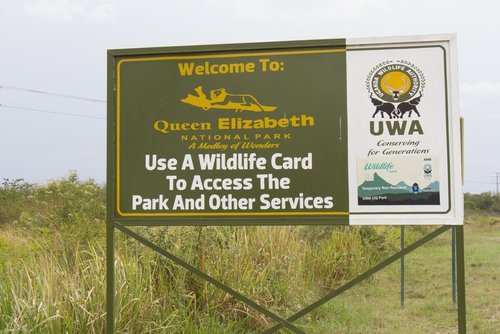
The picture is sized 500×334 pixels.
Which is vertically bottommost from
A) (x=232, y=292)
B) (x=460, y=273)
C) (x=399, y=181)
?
(x=232, y=292)

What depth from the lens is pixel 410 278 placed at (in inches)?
447

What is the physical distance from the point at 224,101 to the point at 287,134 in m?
0.64

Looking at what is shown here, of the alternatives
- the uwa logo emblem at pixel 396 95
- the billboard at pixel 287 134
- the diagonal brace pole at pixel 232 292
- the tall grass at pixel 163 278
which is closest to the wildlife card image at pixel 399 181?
the billboard at pixel 287 134

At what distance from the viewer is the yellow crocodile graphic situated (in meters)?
5.03

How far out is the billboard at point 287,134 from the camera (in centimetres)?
482

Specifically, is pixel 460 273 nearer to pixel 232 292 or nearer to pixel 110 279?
pixel 232 292

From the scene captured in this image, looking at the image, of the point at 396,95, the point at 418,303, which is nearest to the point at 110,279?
the point at 396,95

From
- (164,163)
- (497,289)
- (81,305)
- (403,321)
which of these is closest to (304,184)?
(164,163)

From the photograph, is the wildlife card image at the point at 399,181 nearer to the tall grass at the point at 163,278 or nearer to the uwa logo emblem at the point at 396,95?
the uwa logo emblem at the point at 396,95

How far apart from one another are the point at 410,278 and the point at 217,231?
5598 mm

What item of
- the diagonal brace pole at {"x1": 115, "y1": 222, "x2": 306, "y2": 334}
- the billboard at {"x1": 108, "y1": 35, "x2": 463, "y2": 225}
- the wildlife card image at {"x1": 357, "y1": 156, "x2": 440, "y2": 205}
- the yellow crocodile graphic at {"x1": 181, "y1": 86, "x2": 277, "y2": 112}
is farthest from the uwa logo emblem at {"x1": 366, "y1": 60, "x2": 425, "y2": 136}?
the diagonal brace pole at {"x1": 115, "y1": 222, "x2": 306, "y2": 334}

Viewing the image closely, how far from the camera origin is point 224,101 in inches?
200

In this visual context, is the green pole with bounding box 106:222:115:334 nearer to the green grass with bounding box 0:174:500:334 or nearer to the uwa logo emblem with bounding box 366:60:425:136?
the green grass with bounding box 0:174:500:334

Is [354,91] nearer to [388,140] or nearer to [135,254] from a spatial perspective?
[388,140]
